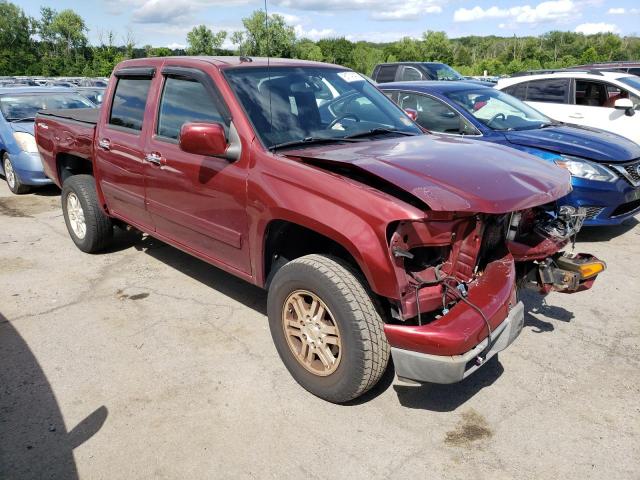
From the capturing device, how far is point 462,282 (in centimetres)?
287

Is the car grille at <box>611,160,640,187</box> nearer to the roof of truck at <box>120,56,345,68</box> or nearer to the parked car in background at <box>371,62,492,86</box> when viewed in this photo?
the roof of truck at <box>120,56,345,68</box>

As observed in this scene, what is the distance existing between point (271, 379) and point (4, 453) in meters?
1.47

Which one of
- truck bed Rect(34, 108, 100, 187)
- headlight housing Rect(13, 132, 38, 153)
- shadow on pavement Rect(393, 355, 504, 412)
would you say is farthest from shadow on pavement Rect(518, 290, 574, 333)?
headlight housing Rect(13, 132, 38, 153)

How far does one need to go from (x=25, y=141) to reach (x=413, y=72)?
10.0m

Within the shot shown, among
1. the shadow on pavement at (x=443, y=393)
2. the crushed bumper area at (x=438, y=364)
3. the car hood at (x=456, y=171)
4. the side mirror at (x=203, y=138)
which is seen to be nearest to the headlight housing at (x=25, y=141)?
the side mirror at (x=203, y=138)

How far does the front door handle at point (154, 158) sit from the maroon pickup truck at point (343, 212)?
0.02 m

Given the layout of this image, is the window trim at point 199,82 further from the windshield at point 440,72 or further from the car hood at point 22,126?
the windshield at point 440,72

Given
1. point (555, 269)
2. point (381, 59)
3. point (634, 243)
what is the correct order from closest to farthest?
point (555, 269) < point (634, 243) < point (381, 59)

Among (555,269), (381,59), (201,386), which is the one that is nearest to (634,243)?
(555,269)

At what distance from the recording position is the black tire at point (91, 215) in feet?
17.3

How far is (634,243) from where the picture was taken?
5.94 m

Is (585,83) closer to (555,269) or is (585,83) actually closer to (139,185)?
(555,269)

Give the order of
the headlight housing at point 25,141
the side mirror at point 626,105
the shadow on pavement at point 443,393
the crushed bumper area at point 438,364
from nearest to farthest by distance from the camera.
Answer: the crushed bumper area at point 438,364, the shadow on pavement at point 443,393, the headlight housing at point 25,141, the side mirror at point 626,105

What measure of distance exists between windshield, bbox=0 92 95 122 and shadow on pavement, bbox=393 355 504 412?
26.1 feet
